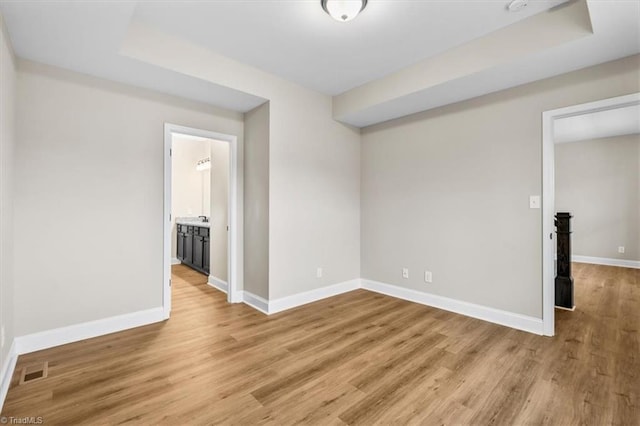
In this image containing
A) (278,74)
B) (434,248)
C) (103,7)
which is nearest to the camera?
(103,7)

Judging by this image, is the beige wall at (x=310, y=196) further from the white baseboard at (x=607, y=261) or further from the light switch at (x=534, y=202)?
the white baseboard at (x=607, y=261)

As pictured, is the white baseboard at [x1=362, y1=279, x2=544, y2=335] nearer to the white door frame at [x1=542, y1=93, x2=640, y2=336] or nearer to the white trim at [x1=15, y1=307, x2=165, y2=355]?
the white door frame at [x1=542, y1=93, x2=640, y2=336]

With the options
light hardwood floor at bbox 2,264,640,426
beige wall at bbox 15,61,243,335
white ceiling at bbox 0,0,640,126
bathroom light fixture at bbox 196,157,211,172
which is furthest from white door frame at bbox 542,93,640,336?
bathroom light fixture at bbox 196,157,211,172

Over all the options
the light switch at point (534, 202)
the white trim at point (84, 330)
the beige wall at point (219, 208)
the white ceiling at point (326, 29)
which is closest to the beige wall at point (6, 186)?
the white trim at point (84, 330)

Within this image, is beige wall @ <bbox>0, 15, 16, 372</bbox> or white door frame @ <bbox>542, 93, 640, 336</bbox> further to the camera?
white door frame @ <bbox>542, 93, 640, 336</bbox>

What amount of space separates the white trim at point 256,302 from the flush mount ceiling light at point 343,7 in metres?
2.91

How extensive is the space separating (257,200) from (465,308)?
2.76m

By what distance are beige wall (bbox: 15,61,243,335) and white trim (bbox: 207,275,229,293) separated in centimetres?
117

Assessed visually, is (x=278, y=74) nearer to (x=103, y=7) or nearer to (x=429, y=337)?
(x=103, y=7)

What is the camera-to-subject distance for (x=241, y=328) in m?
2.99

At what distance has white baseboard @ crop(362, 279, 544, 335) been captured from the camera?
9.54ft

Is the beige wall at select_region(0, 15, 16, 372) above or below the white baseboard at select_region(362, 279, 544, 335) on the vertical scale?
above

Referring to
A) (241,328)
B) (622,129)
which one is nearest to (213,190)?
(241,328)

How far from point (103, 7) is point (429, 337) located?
359 centimetres
